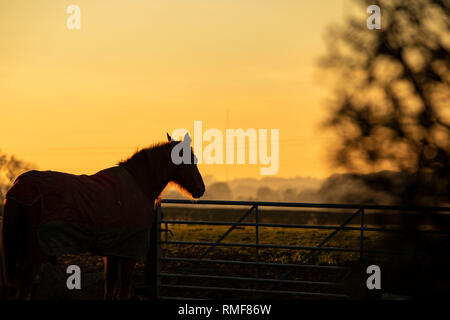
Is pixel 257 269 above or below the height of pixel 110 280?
above

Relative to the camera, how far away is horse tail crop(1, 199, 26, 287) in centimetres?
673

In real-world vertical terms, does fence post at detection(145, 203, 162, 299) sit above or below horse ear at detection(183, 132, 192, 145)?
below

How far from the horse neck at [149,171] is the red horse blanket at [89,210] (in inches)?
6.1

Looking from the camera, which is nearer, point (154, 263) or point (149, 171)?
point (149, 171)

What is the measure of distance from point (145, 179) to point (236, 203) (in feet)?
6.33

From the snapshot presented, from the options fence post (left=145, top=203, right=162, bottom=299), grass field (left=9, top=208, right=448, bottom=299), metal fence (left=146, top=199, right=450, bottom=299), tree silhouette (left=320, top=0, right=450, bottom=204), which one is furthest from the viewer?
fence post (left=145, top=203, right=162, bottom=299)

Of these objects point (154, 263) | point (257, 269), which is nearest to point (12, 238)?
point (154, 263)

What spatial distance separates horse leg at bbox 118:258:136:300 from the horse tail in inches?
46.6

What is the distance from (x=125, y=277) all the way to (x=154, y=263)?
229 cm

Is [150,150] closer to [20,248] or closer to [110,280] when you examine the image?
[110,280]

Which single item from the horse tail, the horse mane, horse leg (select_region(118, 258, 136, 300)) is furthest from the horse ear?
the horse tail

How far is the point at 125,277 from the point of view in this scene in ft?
24.6

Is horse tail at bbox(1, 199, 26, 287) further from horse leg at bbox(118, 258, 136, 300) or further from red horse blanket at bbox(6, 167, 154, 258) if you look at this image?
horse leg at bbox(118, 258, 136, 300)

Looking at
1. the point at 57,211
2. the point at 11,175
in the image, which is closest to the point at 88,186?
the point at 57,211
